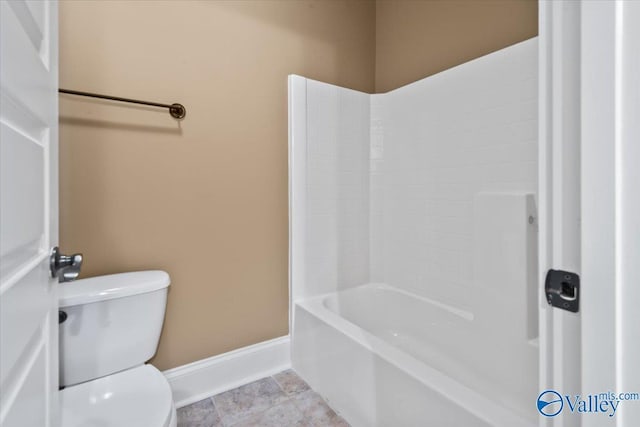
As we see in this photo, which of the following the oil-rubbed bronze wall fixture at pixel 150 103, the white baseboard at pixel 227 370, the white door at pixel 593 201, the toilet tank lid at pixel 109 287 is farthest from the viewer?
the white baseboard at pixel 227 370

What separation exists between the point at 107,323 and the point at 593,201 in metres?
1.44

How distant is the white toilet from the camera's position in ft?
3.39

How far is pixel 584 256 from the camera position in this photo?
444 millimetres

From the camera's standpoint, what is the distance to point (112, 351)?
4.00ft

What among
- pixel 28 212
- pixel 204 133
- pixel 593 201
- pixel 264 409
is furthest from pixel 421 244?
pixel 28 212

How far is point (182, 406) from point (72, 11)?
1.80 meters

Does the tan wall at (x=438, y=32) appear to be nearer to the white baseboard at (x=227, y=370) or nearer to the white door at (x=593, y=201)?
the white door at (x=593, y=201)

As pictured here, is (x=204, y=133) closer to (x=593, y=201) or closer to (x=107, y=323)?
(x=107, y=323)

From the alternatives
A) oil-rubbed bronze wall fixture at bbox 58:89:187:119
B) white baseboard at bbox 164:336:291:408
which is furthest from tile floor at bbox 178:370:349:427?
oil-rubbed bronze wall fixture at bbox 58:89:187:119

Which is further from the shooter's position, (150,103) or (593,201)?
(150,103)

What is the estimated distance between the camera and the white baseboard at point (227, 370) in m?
1.59

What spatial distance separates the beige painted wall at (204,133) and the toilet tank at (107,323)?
0.75 ft

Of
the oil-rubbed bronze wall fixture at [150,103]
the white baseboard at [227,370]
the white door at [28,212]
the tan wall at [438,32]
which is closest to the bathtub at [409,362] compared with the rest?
the white baseboard at [227,370]

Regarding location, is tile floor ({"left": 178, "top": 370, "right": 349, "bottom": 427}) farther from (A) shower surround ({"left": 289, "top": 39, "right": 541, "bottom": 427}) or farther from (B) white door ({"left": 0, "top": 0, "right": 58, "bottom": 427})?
(B) white door ({"left": 0, "top": 0, "right": 58, "bottom": 427})
